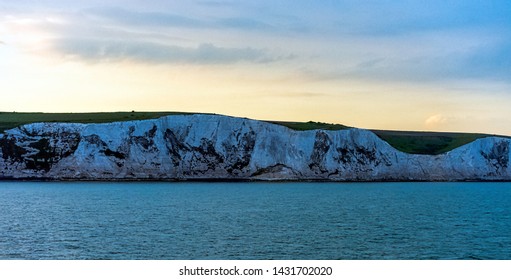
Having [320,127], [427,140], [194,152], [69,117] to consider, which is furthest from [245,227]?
[427,140]

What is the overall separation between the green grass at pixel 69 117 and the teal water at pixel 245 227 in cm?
3268

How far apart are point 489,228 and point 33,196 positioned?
124 ft

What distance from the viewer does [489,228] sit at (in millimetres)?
37812

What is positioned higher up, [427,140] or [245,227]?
[427,140]

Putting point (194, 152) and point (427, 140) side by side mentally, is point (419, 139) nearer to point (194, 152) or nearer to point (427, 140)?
point (427, 140)

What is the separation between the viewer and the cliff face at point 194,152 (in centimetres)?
8006

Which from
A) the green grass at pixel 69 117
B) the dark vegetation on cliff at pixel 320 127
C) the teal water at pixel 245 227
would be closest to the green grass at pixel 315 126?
the dark vegetation on cliff at pixel 320 127

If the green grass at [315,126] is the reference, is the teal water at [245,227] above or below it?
below

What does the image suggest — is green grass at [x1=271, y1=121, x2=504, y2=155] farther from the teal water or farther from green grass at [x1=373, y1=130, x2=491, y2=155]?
the teal water

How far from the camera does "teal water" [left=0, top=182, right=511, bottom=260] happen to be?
2831 cm

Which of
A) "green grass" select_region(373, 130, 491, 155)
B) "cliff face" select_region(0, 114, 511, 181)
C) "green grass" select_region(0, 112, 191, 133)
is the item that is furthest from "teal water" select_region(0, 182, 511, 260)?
"green grass" select_region(373, 130, 491, 155)

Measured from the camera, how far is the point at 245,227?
118 ft

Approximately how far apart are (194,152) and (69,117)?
91.2 feet

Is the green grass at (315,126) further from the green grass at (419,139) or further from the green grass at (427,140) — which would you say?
the green grass at (427,140)
